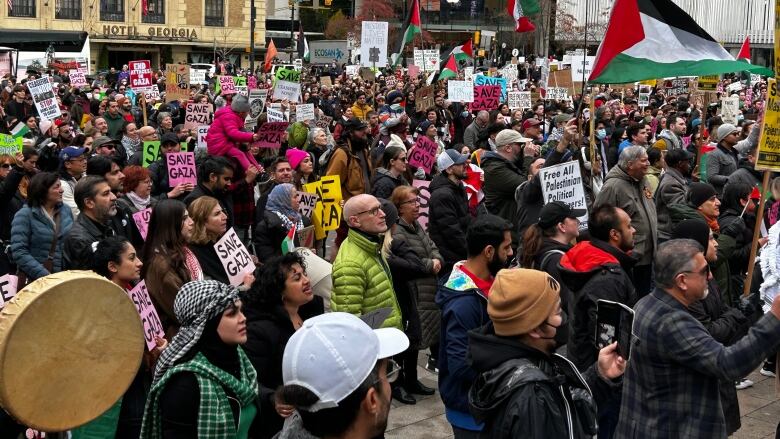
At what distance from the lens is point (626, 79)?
27.1 ft

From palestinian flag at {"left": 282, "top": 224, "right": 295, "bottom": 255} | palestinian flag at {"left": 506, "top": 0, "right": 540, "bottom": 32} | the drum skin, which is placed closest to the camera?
the drum skin

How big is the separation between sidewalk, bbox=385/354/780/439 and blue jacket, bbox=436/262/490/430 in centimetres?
204

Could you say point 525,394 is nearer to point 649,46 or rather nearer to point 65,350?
point 65,350

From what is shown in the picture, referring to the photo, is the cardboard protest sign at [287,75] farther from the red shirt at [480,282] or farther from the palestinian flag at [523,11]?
the red shirt at [480,282]

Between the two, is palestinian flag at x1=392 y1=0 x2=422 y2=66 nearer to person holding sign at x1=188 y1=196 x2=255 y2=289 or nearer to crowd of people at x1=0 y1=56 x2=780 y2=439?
crowd of people at x1=0 y1=56 x2=780 y2=439

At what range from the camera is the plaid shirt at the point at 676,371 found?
407cm

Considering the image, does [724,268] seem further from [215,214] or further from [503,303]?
[503,303]

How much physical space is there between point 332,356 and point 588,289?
2794mm

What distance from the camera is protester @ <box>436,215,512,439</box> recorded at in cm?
480

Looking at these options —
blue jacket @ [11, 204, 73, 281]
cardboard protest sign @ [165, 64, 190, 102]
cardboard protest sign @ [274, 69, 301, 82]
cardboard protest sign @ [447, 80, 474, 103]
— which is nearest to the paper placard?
blue jacket @ [11, 204, 73, 281]

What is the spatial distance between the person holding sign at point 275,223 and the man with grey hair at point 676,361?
384 centimetres

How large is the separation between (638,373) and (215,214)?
314cm

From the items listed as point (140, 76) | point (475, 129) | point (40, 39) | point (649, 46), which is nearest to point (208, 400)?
point (649, 46)

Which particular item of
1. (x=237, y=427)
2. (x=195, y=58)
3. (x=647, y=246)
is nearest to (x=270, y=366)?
(x=237, y=427)
